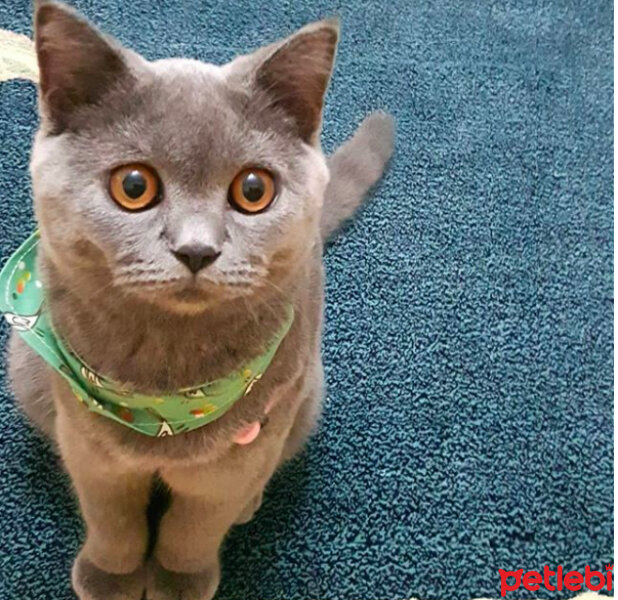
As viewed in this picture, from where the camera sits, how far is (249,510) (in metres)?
1.09

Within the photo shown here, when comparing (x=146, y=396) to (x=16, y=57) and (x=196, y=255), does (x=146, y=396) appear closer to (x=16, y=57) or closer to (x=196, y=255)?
(x=196, y=255)

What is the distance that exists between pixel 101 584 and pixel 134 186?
554mm

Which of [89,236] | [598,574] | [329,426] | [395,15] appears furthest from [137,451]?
[395,15]

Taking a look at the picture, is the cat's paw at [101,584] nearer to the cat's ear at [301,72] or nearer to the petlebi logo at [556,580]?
the petlebi logo at [556,580]

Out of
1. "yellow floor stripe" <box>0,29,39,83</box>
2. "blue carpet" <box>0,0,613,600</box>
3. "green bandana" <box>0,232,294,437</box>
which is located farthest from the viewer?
"yellow floor stripe" <box>0,29,39,83</box>

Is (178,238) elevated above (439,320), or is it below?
above

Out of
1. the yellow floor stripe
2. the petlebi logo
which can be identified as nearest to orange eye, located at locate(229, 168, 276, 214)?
the petlebi logo

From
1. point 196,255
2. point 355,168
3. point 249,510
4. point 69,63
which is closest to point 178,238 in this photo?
point 196,255

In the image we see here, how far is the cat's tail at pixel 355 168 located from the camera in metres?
1.31

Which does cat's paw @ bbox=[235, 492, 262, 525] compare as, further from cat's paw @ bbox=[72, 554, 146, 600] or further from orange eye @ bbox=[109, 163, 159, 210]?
orange eye @ bbox=[109, 163, 159, 210]

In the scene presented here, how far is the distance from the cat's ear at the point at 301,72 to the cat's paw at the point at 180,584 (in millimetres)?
574

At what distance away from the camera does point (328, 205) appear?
1302 millimetres

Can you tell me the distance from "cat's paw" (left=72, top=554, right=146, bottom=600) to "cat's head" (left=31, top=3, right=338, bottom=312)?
0.44 m

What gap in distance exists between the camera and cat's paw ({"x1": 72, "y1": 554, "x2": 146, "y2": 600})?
3.31 feet
